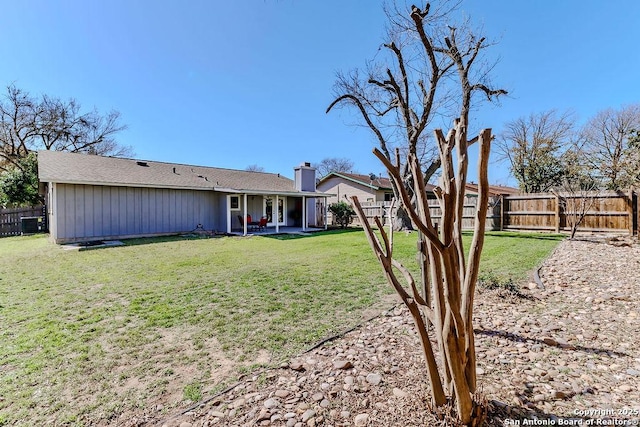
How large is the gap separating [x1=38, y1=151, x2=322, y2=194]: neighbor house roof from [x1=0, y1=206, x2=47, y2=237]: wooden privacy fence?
11.7 feet

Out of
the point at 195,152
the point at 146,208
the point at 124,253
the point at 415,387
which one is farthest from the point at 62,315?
the point at 195,152

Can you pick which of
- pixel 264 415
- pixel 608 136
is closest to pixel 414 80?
pixel 264 415

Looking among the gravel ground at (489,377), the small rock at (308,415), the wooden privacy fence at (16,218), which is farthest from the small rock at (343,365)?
the wooden privacy fence at (16,218)

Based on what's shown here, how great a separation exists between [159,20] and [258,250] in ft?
21.6

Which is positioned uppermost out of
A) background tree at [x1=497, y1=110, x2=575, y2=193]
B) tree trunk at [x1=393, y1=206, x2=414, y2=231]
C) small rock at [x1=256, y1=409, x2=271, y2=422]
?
background tree at [x1=497, y1=110, x2=575, y2=193]

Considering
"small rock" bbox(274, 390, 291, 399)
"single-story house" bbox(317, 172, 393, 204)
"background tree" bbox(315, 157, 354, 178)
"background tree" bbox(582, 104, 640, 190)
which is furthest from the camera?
"background tree" bbox(315, 157, 354, 178)

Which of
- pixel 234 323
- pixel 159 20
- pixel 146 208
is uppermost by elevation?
pixel 159 20

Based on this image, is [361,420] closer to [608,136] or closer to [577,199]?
[577,199]

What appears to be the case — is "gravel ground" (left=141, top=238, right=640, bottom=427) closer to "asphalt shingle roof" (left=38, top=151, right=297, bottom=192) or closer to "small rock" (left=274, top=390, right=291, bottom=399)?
"small rock" (left=274, top=390, right=291, bottom=399)

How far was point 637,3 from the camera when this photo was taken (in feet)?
24.6

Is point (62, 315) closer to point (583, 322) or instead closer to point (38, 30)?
point (583, 322)

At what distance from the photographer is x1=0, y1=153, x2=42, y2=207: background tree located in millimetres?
16578

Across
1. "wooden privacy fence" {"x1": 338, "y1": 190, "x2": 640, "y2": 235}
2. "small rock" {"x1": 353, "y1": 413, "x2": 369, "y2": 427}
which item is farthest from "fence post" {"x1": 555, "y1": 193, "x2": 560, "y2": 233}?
"small rock" {"x1": 353, "y1": 413, "x2": 369, "y2": 427}

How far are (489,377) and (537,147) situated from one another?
25.3m
